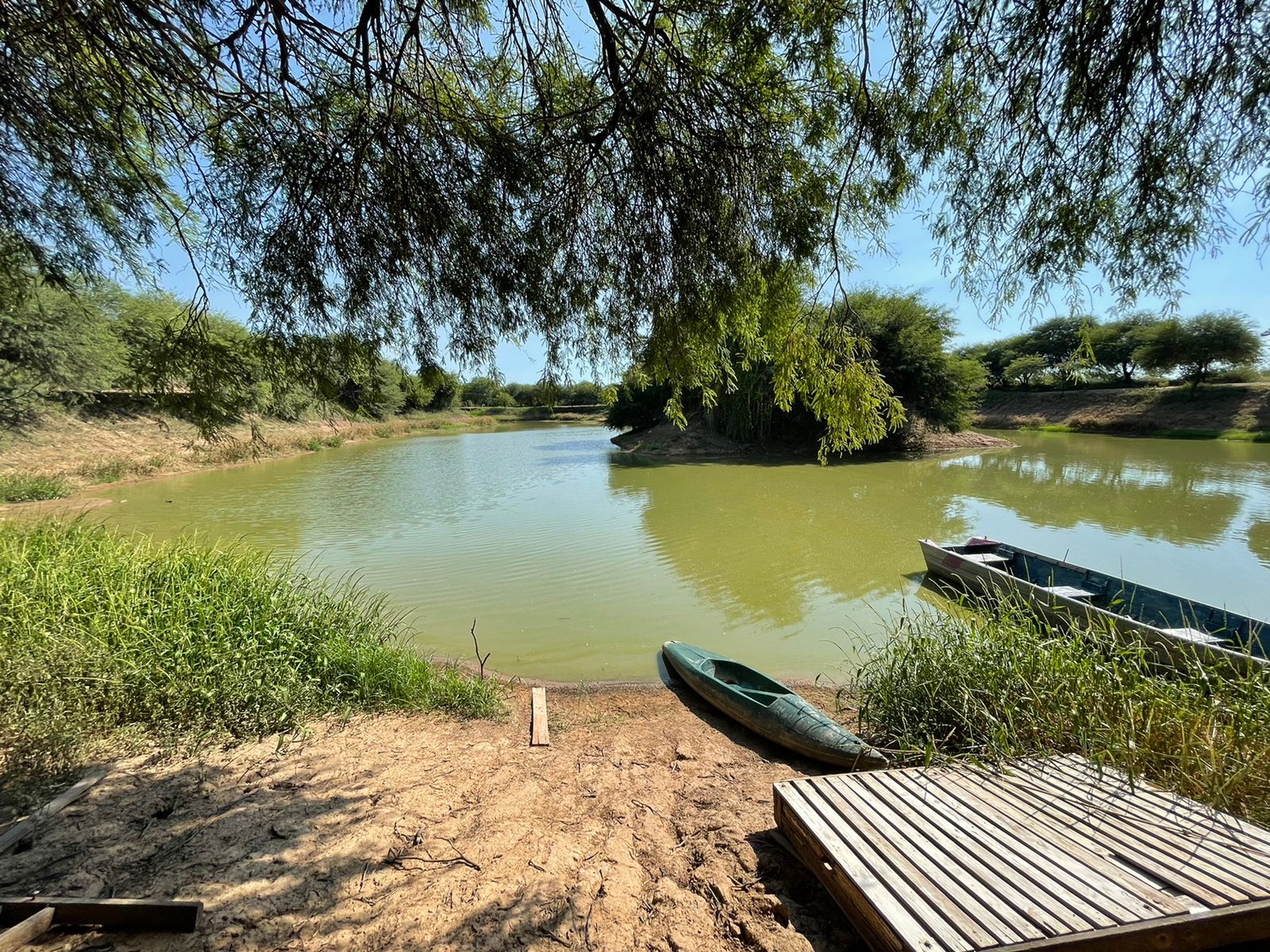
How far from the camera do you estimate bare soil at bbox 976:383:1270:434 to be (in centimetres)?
2316

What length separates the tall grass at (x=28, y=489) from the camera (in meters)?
11.4

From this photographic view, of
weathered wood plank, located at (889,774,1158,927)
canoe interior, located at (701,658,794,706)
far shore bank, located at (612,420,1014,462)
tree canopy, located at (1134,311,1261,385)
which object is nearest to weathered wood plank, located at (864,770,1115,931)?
weathered wood plank, located at (889,774,1158,927)

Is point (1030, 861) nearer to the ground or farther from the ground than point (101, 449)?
nearer to the ground

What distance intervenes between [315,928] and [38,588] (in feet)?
12.3

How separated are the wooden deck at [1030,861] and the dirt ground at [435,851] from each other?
14.1 inches

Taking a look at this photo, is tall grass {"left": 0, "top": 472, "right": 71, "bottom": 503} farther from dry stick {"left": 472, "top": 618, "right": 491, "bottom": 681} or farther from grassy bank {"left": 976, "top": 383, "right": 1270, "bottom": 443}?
grassy bank {"left": 976, "top": 383, "right": 1270, "bottom": 443}

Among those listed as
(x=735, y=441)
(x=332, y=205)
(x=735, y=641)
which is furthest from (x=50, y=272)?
(x=735, y=441)

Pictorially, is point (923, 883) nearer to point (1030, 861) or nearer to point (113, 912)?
point (1030, 861)

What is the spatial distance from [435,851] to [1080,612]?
598 centimetres

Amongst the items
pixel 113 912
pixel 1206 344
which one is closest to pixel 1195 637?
pixel 113 912

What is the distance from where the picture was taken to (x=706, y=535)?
10219 millimetres

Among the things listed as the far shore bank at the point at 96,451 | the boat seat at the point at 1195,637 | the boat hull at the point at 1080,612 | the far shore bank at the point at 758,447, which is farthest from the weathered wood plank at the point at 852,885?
the far shore bank at the point at 758,447

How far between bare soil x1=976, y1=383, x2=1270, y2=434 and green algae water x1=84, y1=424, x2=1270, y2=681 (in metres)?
5.68

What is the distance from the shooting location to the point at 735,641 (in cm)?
600
